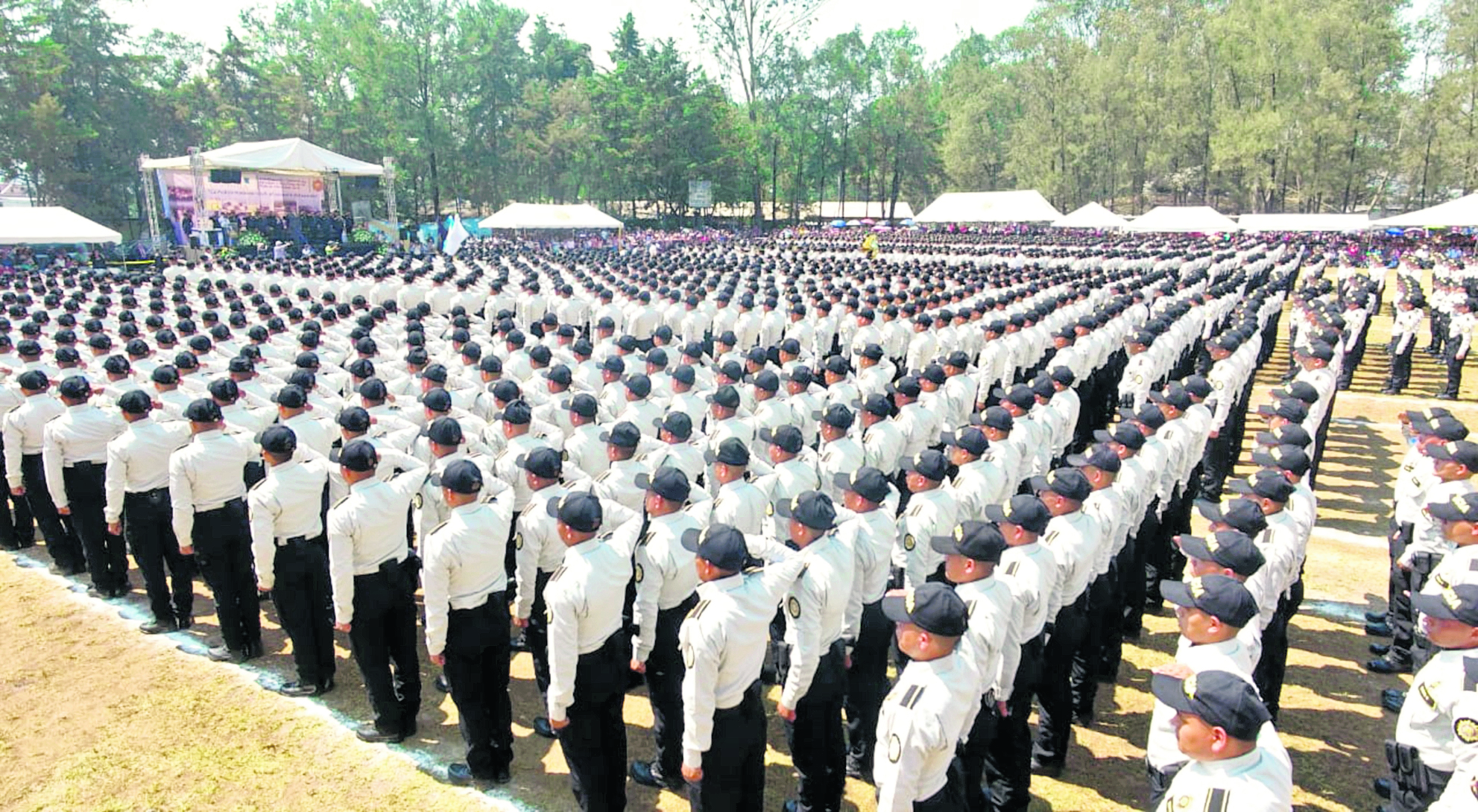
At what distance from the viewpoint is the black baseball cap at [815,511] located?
13.4ft

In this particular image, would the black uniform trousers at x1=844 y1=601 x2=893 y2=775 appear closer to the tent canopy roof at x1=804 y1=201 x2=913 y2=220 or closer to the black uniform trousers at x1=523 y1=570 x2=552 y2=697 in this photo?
the black uniform trousers at x1=523 y1=570 x2=552 y2=697

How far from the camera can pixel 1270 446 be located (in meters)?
6.10

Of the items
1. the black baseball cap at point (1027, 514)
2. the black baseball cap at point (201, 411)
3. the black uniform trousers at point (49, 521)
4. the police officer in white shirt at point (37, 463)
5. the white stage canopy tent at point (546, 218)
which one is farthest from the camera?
the white stage canopy tent at point (546, 218)

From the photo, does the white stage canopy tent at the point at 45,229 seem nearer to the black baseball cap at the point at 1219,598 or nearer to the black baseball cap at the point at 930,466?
the black baseball cap at the point at 930,466

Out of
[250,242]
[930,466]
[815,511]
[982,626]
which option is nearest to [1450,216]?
[930,466]

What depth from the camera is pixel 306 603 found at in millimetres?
5465

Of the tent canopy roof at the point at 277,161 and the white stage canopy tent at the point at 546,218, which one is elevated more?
the tent canopy roof at the point at 277,161

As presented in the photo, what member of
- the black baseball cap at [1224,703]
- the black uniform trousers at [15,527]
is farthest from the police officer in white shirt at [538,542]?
the black uniform trousers at [15,527]

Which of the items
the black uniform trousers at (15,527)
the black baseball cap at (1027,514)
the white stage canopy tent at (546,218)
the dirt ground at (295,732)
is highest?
the white stage canopy tent at (546,218)

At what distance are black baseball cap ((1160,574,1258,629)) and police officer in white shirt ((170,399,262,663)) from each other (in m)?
5.57

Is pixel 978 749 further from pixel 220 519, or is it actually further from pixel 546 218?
pixel 546 218

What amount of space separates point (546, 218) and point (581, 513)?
3276 centimetres

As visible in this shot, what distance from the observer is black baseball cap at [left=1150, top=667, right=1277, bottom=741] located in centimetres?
245

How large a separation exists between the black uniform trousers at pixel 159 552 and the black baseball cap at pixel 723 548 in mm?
4560
